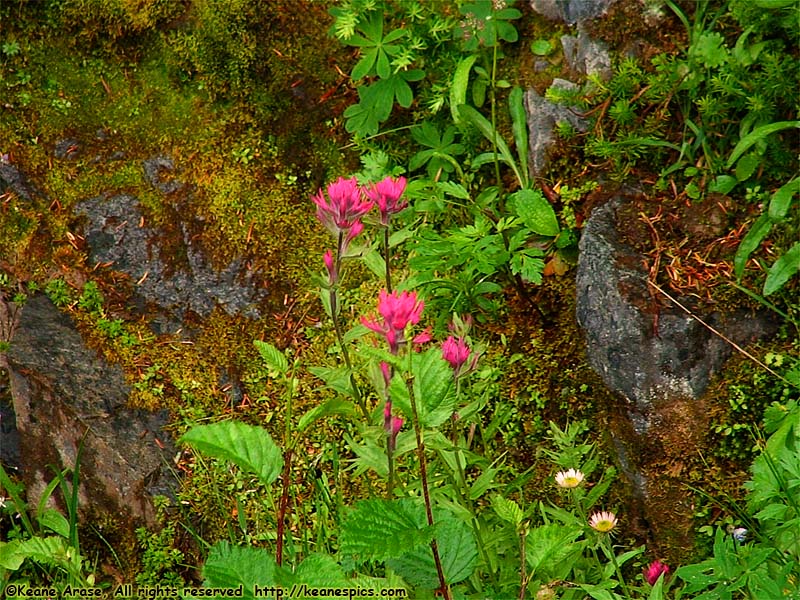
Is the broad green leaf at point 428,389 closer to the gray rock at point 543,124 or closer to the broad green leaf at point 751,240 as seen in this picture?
the broad green leaf at point 751,240

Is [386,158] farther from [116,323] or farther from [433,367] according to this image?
[433,367]

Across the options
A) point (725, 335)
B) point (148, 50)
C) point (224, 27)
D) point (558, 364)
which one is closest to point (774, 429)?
point (725, 335)

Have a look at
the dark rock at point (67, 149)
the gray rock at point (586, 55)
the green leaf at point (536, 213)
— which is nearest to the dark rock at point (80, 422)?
the dark rock at point (67, 149)

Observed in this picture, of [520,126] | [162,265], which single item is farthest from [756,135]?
[162,265]

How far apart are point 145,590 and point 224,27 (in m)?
2.29

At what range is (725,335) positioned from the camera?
284 cm

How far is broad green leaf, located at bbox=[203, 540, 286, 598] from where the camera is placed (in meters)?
1.71

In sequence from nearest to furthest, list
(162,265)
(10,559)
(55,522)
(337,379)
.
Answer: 1. (337,379)
2. (10,559)
3. (55,522)
4. (162,265)

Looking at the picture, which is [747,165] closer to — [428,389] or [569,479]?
[569,479]

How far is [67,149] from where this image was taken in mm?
3727

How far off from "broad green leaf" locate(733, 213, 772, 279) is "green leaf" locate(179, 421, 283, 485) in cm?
182

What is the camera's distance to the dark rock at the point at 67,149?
372cm

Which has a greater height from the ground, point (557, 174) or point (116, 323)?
point (557, 174)

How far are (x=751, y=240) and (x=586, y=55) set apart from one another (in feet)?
3.24
